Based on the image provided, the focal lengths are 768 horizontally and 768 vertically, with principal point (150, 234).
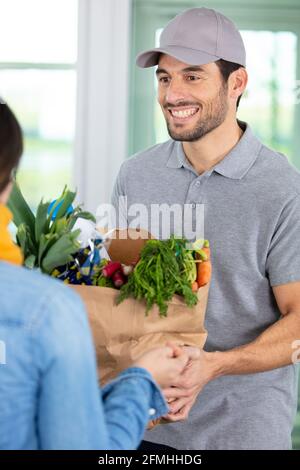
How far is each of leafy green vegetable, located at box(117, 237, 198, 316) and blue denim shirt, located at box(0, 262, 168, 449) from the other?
50 centimetres

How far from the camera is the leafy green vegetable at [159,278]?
1.53m

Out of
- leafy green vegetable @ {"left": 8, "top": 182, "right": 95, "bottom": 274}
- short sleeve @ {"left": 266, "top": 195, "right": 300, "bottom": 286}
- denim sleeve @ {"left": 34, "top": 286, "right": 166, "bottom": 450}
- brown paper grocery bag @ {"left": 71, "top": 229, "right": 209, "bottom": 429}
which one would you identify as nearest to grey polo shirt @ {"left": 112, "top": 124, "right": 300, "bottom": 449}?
short sleeve @ {"left": 266, "top": 195, "right": 300, "bottom": 286}

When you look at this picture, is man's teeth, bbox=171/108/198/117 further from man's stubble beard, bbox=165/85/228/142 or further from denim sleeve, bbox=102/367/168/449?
denim sleeve, bbox=102/367/168/449

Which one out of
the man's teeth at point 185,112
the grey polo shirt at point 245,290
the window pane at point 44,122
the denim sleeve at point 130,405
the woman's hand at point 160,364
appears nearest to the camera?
the denim sleeve at point 130,405

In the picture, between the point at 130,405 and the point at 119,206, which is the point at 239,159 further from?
the point at 130,405

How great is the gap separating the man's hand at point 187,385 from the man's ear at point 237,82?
2.63ft

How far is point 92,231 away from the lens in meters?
1.70

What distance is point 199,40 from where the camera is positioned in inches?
79.4

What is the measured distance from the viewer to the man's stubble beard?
79.9 inches

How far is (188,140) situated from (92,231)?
0.48 m

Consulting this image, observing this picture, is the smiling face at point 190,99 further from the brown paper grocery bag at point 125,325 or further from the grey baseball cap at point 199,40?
the brown paper grocery bag at point 125,325

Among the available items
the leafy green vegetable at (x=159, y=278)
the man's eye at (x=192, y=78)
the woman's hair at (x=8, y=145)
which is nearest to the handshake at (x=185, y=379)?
the leafy green vegetable at (x=159, y=278)

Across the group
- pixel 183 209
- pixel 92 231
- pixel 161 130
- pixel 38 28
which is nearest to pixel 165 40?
pixel 183 209
